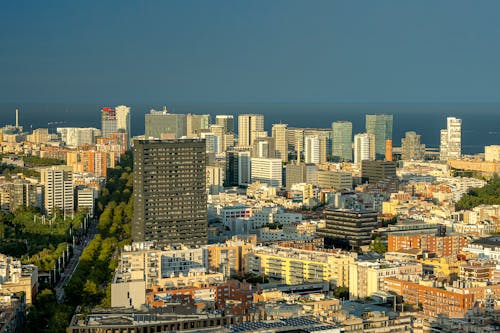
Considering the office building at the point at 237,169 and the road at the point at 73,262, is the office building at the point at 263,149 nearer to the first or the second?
the office building at the point at 237,169

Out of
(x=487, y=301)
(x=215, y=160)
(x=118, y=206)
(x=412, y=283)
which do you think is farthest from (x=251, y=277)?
(x=215, y=160)

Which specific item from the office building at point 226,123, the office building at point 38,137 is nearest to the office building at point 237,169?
the office building at point 226,123

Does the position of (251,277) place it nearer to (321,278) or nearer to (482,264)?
(321,278)

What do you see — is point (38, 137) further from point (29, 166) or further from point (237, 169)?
point (237, 169)

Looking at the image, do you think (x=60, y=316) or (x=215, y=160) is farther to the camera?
(x=215, y=160)

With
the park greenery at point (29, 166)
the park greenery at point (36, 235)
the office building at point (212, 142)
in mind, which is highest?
the office building at point (212, 142)

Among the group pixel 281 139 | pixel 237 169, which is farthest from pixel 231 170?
pixel 281 139
